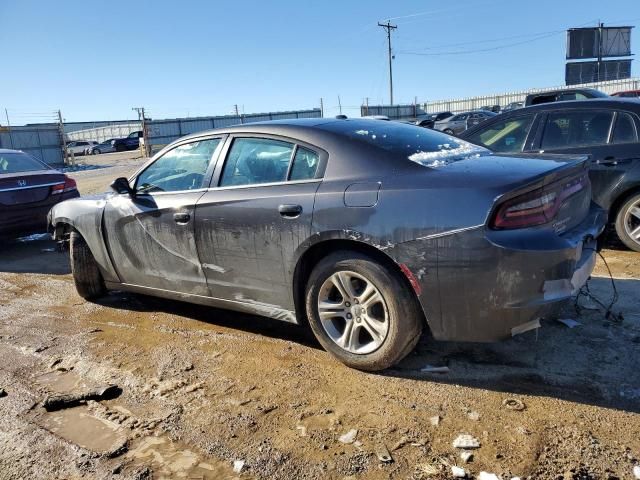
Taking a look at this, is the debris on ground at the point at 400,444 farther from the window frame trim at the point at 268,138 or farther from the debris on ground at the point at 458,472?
the window frame trim at the point at 268,138

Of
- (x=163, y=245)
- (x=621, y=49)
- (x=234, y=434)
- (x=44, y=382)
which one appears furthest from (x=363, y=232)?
(x=621, y=49)

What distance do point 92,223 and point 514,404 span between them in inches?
153

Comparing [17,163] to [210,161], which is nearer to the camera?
[210,161]

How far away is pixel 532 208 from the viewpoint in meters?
3.01

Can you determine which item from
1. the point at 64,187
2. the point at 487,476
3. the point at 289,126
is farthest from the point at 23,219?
the point at 487,476

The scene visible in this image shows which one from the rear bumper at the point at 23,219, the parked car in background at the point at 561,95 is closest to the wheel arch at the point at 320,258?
the rear bumper at the point at 23,219

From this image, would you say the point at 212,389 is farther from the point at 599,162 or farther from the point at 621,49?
the point at 621,49

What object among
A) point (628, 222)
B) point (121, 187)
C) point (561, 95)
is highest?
point (561, 95)

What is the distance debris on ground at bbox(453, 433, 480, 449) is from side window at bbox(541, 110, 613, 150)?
4.25 meters

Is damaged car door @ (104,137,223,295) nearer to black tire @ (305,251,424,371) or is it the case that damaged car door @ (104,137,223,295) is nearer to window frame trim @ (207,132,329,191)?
window frame trim @ (207,132,329,191)

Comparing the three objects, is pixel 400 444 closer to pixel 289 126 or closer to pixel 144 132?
pixel 289 126

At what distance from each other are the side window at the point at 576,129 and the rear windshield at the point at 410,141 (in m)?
2.36

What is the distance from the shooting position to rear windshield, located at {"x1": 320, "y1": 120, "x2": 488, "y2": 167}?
350 cm

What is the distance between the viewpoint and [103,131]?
53750 mm
